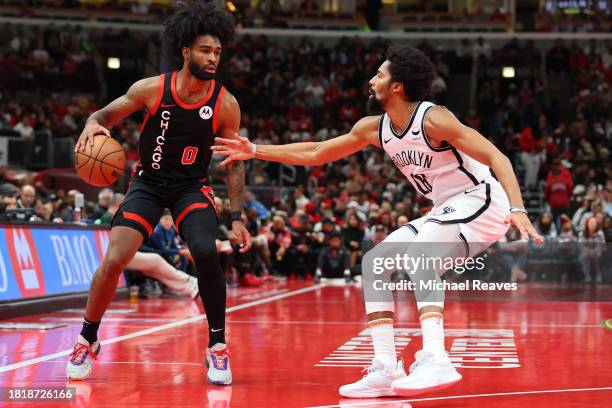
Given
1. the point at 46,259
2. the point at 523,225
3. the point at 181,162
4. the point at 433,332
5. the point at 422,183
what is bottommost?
the point at 46,259

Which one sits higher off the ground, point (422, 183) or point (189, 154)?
point (189, 154)

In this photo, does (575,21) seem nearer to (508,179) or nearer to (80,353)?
(508,179)

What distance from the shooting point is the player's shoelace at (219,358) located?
20.1 ft

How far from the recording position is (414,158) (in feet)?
19.3

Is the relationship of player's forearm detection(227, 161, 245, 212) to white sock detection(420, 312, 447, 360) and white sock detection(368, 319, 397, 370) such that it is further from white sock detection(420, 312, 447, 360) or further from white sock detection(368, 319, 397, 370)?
white sock detection(420, 312, 447, 360)

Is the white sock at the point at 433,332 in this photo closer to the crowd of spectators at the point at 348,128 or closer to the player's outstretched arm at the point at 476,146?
the player's outstretched arm at the point at 476,146

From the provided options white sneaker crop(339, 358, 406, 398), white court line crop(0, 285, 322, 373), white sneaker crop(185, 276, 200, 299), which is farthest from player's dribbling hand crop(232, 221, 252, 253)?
white sneaker crop(185, 276, 200, 299)

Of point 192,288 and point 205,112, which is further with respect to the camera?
point 192,288

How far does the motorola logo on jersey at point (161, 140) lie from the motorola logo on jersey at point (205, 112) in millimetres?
220

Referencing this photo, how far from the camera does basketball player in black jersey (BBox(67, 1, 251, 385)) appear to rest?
629 cm

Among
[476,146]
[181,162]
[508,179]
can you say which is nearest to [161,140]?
[181,162]

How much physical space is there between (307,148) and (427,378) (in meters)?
1.81

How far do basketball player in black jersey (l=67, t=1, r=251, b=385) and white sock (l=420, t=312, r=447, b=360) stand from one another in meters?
1.36

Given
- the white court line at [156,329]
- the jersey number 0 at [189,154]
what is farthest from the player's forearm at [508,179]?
the white court line at [156,329]
